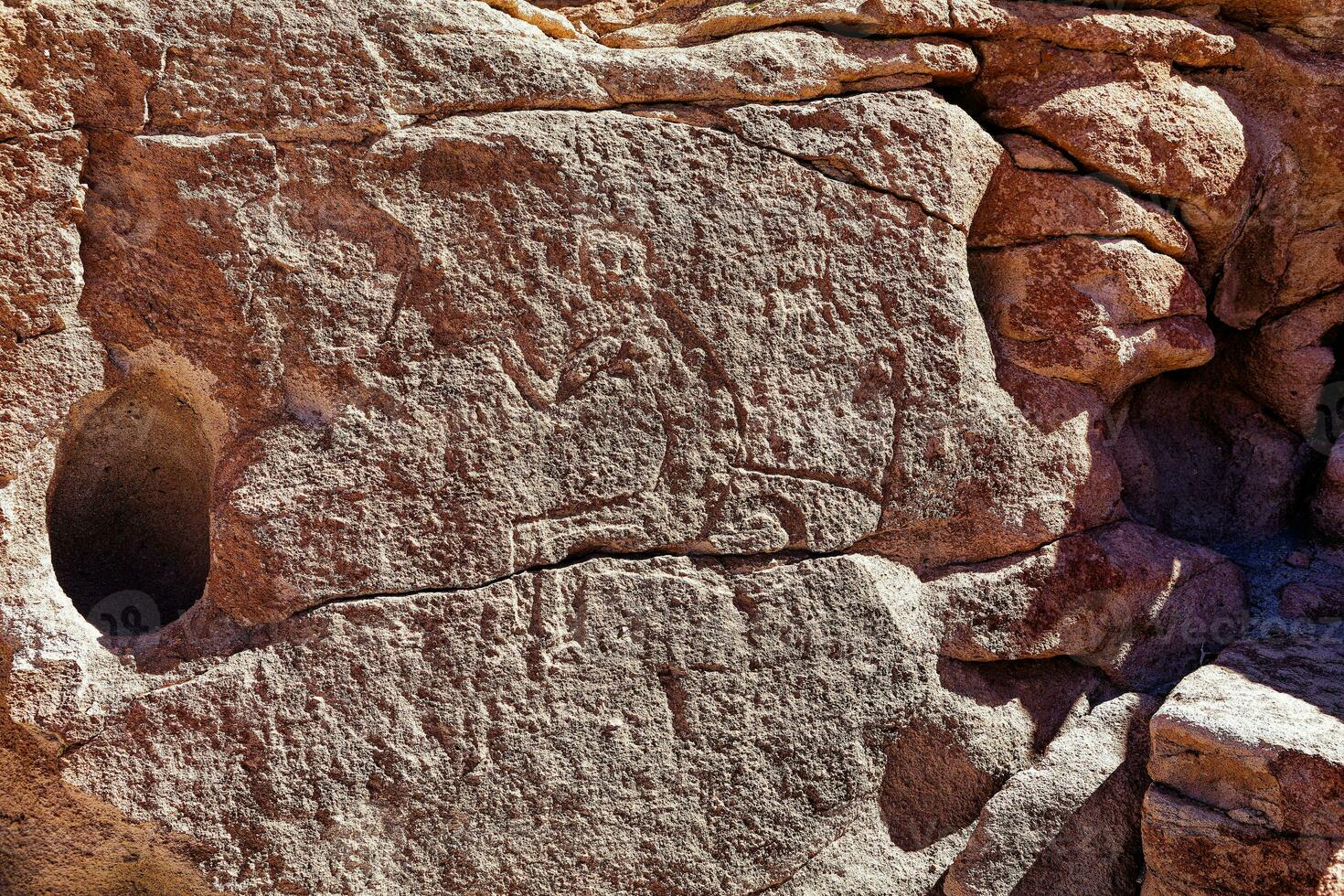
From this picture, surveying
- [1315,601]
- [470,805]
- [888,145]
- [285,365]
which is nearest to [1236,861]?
[1315,601]

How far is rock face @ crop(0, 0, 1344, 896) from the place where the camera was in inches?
69.6

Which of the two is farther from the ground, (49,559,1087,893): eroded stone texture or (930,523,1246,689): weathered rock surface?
(930,523,1246,689): weathered rock surface

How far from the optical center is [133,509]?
1.94 m

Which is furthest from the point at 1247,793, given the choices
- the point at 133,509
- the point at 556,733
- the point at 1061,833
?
the point at 133,509

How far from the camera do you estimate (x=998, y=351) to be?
2400mm

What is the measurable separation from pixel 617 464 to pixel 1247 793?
1.34 metres

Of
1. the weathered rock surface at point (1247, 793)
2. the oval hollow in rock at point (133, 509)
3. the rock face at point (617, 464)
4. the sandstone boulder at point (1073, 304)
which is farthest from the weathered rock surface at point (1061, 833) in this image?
the oval hollow in rock at point (133, 509)

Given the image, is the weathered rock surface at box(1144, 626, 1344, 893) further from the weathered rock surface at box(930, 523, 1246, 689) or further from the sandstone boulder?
the sandstone boulder

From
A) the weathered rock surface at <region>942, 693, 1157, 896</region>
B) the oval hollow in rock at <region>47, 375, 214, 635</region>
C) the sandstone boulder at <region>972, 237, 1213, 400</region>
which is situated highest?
the sandstone boulder at <region>972, 237, 1213, 400</region>

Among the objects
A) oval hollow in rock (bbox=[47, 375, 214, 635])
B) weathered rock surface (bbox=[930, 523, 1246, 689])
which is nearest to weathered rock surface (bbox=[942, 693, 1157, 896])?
weathered rock surface (bbox=[930, 523, 1246, 689])

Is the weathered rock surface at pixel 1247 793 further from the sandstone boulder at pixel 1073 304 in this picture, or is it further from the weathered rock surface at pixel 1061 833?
the sandstone boulder at pixel 1073 304

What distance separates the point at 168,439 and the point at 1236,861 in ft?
6.99

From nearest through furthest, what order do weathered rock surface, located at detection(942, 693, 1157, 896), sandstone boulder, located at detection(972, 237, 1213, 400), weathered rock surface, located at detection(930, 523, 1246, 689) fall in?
weathered rock surface, located at detection(942, 693, 1157, 896), weathered rock surface, located at detection(930, 523, 1246, 689), sandstone boulder, located at detection(972, 237, 1213, 400)

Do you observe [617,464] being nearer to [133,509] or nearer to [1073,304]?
[133,509]
